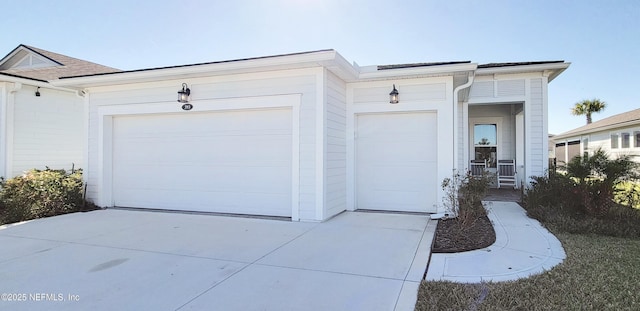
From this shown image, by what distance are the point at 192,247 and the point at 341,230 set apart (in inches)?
87.8

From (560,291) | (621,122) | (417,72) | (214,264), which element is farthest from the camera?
(621,122)

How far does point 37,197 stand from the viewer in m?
6.78

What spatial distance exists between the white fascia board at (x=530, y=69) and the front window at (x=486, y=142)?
3.52 m

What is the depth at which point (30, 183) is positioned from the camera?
680 centimetres

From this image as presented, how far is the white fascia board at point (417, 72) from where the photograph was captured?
619cm

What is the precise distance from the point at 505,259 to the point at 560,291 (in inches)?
39.2

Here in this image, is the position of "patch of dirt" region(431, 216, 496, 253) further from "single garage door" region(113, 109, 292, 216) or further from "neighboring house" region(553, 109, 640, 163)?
"neighboring house" region(553, 109, 640, 163)

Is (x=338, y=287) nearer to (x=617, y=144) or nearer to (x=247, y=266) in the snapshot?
(x=247, y=266)

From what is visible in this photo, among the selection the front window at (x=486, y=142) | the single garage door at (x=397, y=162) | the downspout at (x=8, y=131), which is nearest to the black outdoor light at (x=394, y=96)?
the single garage door at (x=397, y=162)

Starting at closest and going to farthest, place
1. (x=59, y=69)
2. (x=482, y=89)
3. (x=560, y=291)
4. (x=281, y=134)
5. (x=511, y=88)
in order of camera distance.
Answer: (x=560, y=291) < (x=281, y=134) < (x=511, y=88) < (x=482, y=89) < (x=59, y=69)

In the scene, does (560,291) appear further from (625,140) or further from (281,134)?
(625,140)

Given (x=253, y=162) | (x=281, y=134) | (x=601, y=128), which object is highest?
(x=601, y=128)

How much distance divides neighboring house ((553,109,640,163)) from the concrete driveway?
10288 mm

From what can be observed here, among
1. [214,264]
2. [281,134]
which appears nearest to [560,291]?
[214,264]
